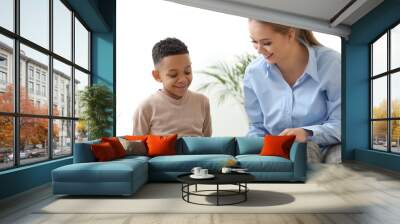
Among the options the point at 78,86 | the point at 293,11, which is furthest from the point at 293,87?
the point at 78,86

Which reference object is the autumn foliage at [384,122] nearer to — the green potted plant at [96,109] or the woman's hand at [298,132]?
the woman's hand at [298,132]

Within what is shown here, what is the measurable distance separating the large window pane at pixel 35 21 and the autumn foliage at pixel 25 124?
86 cm

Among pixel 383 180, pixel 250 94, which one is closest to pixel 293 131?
pixel 250 94

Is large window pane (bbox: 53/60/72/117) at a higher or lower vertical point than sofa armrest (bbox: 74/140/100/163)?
higher

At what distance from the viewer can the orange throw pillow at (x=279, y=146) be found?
6344 mm

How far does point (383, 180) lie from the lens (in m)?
6.34

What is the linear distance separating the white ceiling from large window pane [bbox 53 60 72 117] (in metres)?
2.72

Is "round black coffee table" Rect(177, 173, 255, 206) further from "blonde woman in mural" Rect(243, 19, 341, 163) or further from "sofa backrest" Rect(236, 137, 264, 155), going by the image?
"blonde woman in mural" Rect(243, 19, 341, 163)

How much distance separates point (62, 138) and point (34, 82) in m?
1.49

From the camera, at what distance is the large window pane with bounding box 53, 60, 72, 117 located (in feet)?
21.9

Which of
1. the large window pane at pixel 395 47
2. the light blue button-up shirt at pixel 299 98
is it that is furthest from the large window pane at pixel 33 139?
the large window pane at pixel 395 47

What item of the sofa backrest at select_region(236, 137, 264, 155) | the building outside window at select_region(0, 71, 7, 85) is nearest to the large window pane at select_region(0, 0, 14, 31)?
the building outside window at select_region(0, 71, 7, 85)

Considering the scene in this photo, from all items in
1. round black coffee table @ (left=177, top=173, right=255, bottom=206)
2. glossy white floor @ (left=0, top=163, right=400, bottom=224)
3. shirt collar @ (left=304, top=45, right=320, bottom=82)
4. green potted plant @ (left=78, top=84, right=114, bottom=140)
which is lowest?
glossy white floor @ (left=0, top=163, right=400, bottom=224)

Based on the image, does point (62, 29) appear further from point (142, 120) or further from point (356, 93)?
point (356, 93)
